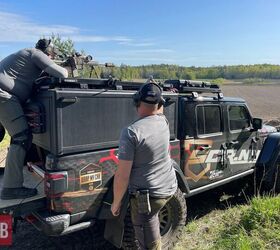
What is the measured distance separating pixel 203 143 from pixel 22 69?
8.04 feet

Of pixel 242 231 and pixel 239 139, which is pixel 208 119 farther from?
pixel 242 231

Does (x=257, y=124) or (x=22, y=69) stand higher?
(x=22, y=69)

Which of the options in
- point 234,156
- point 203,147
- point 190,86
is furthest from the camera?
point 234,156

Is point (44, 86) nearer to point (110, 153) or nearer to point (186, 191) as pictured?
point (110, 153)

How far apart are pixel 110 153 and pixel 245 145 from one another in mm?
2827

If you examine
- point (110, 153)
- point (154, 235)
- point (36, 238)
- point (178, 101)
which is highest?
point (178, 101)

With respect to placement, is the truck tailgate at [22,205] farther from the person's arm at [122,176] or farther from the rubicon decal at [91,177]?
the person's arm at [122,176]

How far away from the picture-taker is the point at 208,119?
4887mm

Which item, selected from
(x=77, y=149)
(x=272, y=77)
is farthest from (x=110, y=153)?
(x=272, y=77)

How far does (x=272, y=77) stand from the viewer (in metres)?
106

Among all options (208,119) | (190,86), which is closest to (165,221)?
(208,119)

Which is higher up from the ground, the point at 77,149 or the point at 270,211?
the point at 77,149

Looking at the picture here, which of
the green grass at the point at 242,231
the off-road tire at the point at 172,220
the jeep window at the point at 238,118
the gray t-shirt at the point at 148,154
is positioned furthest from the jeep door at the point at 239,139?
the gray t-shirt at the point at 148,154

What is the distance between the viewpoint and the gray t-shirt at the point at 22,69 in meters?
3.73
